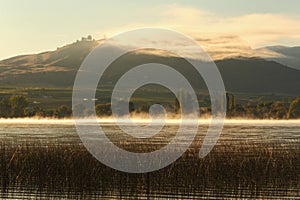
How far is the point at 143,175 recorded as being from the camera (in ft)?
78.2

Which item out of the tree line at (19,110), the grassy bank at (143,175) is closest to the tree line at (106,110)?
the tree line at (19,110)

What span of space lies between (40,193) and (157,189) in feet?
14.1

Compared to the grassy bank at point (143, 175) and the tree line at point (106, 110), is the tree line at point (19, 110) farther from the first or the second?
the grassy bank at point (143, 175)

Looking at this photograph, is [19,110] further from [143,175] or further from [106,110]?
[143,175]

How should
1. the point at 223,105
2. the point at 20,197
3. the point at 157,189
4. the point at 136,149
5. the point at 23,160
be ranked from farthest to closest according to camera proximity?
the point at 223,105 < the point at 136,149 < the point at 23,160 < the point at 157,189 < the point at 20,197

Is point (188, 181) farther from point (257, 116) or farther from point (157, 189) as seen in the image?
point (257, 116)

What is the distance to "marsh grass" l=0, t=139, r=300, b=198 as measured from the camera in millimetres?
22984

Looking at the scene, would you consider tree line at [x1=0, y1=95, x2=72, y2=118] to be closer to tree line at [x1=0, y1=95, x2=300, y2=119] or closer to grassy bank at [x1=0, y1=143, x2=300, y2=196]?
tree line at [x1=0, y1=95, x2=300, y2=119]

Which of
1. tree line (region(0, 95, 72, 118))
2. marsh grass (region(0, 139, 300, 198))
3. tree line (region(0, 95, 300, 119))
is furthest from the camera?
tree line (region(0, 95, 72, 118))

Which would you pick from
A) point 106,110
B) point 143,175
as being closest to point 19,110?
point 106,110

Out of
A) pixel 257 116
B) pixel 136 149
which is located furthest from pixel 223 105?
pixel 136 149

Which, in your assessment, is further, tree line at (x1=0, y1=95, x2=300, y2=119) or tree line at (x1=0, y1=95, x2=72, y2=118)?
tree line at (x1=0, y1=95, x2=72, y2=118)

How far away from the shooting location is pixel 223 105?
561 feet

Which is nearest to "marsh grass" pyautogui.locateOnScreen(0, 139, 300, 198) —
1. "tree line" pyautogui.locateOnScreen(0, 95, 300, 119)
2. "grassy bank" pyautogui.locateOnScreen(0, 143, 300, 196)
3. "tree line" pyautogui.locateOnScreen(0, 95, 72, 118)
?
"grassy bank" pyautogui.locateOnScreen(0, 143, 300, 196)
